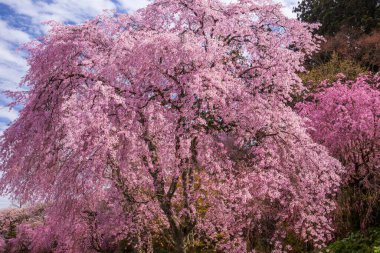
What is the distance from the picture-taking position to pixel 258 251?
12.9 m

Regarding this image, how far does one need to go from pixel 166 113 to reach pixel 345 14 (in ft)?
96.6

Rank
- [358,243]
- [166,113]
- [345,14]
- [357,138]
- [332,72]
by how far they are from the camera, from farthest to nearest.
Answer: [345,14]
[332,72]
[357,138]
[358,243]
[166,113]

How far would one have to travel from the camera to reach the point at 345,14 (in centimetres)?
3341

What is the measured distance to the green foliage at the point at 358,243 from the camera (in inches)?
441

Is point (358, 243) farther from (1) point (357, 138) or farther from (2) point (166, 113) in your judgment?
(2) point (166, 113)

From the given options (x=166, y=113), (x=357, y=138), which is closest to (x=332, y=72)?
(x=357, y=138)

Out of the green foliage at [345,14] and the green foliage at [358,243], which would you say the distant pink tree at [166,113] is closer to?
the green foliage at [358,243]

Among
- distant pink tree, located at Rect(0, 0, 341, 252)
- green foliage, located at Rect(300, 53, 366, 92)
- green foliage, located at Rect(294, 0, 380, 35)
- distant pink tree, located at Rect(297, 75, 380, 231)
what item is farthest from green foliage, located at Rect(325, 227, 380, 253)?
green foliage, located at Rect(294, 0, 380, 35)

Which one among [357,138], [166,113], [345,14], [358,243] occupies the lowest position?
[358,243]

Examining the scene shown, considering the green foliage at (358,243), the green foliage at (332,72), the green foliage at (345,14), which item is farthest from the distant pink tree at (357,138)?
the green foliage at (345,14)

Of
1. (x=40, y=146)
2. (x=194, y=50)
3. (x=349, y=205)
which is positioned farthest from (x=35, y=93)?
(x=349, y=205)

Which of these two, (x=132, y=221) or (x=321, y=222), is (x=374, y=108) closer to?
(x=321, y=222)

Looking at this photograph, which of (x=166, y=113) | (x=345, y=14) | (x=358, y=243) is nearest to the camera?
(x=166, y=113)

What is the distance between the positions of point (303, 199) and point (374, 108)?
505 cm
